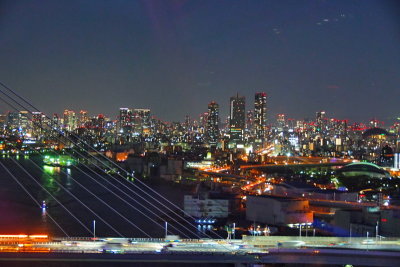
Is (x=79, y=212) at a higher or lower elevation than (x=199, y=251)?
lower

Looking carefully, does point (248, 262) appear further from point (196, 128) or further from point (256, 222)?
point (196, 128)

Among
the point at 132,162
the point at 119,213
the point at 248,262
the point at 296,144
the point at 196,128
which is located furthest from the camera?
the point at 196,128

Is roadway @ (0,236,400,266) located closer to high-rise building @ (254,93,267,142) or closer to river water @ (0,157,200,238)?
river water @ (0,157,200,238)

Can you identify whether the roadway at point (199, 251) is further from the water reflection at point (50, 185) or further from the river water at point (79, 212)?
the water reflection at point (50, 185)

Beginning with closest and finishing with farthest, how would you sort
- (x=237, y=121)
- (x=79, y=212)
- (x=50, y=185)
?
(x=79, y=212), (x=50, y=185), (x=237, y=121)

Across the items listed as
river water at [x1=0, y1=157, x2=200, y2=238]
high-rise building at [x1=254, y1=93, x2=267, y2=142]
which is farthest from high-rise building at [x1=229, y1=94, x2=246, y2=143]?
river water at [x1=0, y1=157, x2=200, y2=238]

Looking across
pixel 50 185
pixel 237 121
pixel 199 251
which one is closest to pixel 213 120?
pixel 237 121

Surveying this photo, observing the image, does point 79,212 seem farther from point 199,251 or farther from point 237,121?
point 237,121

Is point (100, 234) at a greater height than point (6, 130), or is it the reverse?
point (6, 130)

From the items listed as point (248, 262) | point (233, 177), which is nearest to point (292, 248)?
point (248, 262)

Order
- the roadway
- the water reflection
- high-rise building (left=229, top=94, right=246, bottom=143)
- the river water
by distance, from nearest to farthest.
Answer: the roadway < the river water < the water reflection < high-rise building (left=229, top=94, right=246, bottom=143)

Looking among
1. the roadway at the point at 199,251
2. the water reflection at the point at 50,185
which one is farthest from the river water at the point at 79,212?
the roadway at the point at 199,251
